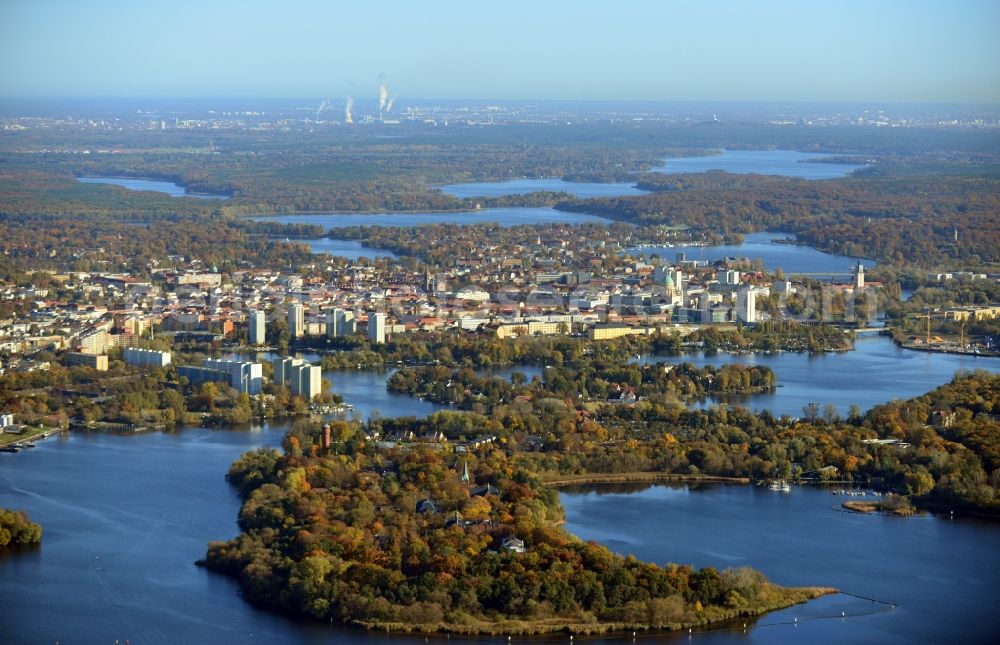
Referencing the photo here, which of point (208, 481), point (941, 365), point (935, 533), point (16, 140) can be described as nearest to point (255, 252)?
point (941, 365)

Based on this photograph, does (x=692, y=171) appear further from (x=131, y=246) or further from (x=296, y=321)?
(x=296, y=321)

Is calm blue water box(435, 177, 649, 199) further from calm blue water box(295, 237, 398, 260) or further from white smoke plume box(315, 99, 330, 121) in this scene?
white smoke plume box(315, 99, 330, 121)

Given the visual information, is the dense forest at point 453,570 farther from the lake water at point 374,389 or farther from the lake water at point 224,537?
the lake water at point 374,389

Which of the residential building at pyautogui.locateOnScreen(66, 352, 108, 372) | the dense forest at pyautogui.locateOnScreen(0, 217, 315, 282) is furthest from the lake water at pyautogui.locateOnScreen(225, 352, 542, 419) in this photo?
the dense forest at pyautogui.locateOnScreen(0, 217, 315, 282)

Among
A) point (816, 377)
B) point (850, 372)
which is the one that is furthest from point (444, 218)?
point (816, 377)

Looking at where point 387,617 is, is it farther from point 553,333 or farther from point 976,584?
point 553,333
